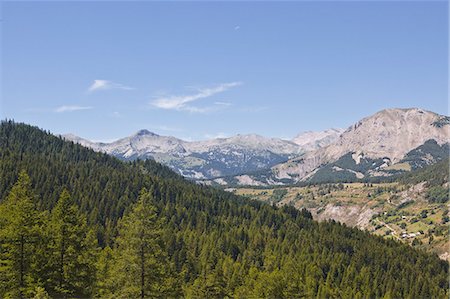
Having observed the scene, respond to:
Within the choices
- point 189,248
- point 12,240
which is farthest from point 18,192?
point 189,248

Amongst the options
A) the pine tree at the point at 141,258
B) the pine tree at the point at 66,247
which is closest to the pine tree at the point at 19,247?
the pine tree at the point at 66,247

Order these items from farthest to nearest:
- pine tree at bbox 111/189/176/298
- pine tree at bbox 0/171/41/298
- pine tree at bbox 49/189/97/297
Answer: pine tree at bbox 49/189/97/297 < pine tree at bbox 0/171/41/298 < pine tree at bbox 111/189/176/298

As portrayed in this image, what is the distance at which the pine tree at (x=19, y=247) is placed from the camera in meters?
50.3

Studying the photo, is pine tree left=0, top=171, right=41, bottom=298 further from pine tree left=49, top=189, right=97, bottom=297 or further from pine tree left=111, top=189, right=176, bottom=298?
pine tree left=111, top=189, right=176, bottom=298

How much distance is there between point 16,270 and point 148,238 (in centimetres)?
2096

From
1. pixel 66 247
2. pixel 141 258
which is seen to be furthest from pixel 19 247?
pixel 141 258

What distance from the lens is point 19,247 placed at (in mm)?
51656

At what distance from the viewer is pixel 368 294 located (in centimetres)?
17538

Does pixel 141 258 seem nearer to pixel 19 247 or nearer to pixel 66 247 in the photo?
pixel 66 247

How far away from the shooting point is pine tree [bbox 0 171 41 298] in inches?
1981

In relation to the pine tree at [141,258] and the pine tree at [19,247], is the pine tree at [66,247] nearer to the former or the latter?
the pine tree at [19,247]

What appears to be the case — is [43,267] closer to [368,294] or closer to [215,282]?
[215,282]

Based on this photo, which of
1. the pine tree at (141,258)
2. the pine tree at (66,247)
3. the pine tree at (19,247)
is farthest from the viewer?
the pine tree at (66,247)

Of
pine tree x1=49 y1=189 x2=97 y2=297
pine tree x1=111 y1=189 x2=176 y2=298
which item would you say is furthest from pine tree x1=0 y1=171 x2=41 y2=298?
pine tree x1=111 y1=189 x2=176 y2=298
